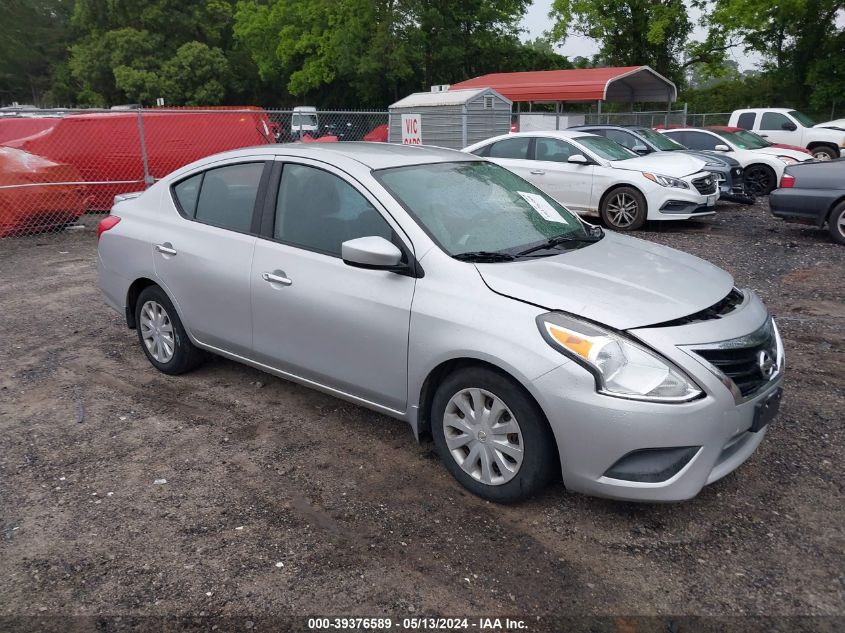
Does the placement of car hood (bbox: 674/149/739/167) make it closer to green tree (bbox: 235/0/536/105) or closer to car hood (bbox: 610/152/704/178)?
car hood (bbox: 610/152/704/178)

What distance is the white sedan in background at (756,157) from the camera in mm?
14523

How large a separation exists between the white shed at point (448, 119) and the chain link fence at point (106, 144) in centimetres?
2

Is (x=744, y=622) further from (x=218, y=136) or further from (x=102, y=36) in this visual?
(x=102, y=36)

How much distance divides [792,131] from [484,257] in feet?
64.8

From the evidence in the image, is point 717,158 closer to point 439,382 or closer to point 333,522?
point 439,382

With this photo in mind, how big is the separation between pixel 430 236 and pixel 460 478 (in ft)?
3.96

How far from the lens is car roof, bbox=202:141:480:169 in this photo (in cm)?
413

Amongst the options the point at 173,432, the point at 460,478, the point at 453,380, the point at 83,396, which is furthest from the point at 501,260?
the point at 83,396

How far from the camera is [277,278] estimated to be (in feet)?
13.4

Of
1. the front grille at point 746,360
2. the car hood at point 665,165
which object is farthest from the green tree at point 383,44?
the front grille at point 746,360

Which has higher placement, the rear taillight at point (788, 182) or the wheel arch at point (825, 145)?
the rear taillight at point (788, 182)

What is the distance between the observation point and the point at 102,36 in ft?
157

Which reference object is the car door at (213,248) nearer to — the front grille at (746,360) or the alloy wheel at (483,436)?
the alloy wheel at (483,436)

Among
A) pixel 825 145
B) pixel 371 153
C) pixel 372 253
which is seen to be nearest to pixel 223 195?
pixel 371 153
